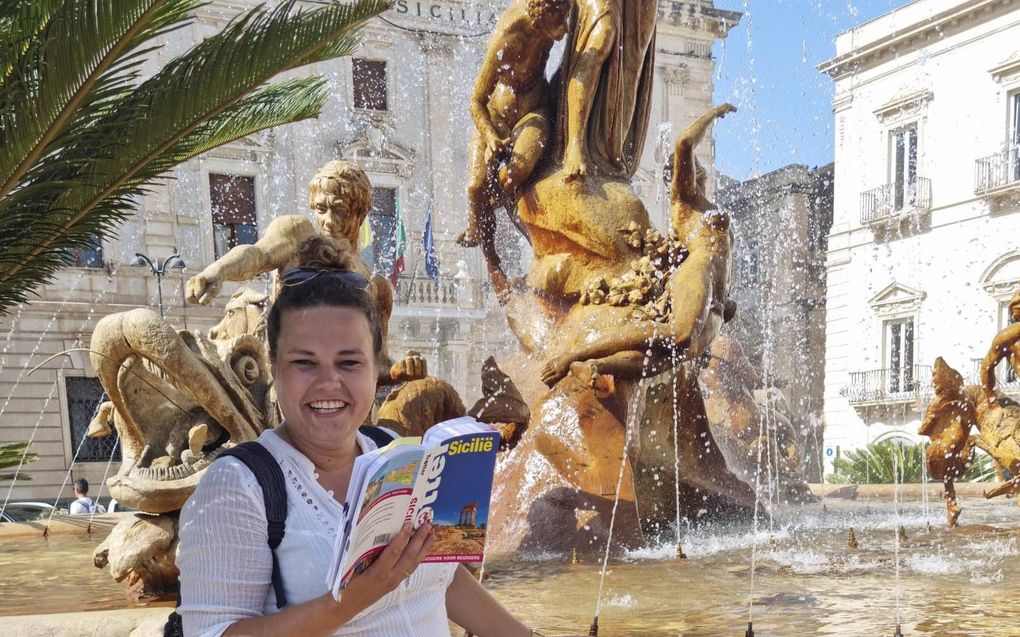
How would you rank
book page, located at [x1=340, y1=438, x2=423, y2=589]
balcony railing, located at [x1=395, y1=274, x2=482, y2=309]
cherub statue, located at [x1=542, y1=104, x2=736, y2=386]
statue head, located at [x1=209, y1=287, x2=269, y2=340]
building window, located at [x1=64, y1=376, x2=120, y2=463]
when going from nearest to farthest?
book page, located at [x1=340, y1=438, x2=423, y2=589]
statue head, located at [x1=209, y1=287, x2=269, y2=340]
cherub statue, located at [x1=542, y1=104, x2=736, y2=386]
building window, located at [x1=64, y1=376, x2=120, y2=463]
balcony railing, located at [x1=395, y1=274, x2=482, y2=309]

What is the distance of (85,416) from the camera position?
20266 millimetres

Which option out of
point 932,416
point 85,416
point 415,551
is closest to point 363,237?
point 932,416

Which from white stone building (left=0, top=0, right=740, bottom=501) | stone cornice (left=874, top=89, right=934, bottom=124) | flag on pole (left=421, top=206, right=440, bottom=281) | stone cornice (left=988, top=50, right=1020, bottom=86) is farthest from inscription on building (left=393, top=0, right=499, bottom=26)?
stone cornice (left=988, top=50, right=1020, bottom=86)

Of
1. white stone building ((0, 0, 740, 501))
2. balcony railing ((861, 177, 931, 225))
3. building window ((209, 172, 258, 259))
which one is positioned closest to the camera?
white stone building ((0, 0, 740, 501))

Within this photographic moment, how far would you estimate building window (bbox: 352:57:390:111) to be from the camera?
24.5 m

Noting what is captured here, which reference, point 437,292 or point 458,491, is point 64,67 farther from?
point 437,292

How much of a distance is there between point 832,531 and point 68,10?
20.2 feet

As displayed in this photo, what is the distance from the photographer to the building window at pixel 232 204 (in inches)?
911

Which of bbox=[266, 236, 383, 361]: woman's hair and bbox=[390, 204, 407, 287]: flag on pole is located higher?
bbox=[390, 204, 407, 287]: flag on pole

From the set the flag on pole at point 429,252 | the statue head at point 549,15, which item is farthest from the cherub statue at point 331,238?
the flag on pole at point 429,252

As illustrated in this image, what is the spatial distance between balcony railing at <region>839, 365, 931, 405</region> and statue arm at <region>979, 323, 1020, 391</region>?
631 inches

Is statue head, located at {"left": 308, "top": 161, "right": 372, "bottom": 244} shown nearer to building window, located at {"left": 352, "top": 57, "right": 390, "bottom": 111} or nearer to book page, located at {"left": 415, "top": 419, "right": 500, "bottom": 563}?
book page, located at {"left": 415, "top": 419, "right": 500, "bottom": 563}

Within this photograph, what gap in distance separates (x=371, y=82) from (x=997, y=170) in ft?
48.3

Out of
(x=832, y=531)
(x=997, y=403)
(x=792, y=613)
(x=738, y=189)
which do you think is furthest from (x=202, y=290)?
(x=738, y=189)
